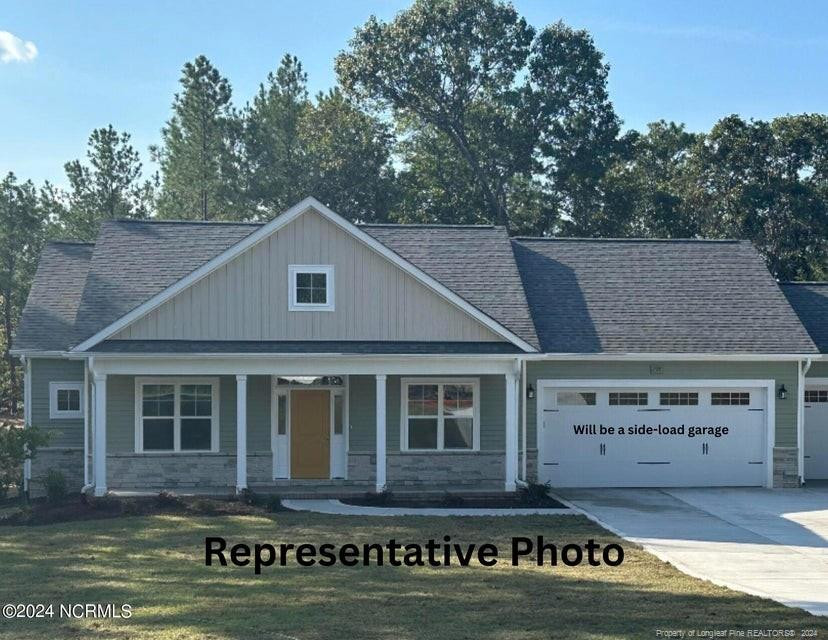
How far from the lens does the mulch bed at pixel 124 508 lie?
18528 mm

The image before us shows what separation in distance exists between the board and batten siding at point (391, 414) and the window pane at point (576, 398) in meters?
1.27

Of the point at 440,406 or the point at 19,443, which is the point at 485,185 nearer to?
the point at 440,406

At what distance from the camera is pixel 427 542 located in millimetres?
15672

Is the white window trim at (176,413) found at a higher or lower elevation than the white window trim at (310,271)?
lower

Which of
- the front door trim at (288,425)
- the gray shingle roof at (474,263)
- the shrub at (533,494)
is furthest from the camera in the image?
the gray shingle roof at (474,263)

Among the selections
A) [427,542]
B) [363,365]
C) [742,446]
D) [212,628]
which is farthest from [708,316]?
[212,628]

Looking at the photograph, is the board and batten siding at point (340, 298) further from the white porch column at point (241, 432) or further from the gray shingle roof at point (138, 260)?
the gray shingle roof at point (138, 260)

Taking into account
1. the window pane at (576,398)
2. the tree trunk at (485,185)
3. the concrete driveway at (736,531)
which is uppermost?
the tree trunk at (485,185)

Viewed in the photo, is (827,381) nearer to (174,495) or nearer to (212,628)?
(174,495)

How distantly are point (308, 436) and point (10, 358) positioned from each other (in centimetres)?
2067

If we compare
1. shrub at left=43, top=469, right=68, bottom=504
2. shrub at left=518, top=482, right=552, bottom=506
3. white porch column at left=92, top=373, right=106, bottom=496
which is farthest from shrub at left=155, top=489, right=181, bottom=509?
shrub at left=518, top=482, right=552, bottom=506

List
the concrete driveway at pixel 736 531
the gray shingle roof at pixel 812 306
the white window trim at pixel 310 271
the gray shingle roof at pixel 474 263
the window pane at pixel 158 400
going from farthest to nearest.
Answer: the gray shingle roof at pixel 812 306
the gray shingle roof at pixel 474 263
the window pane at pixel 158 400
the white window trim at pixel 310 271
the concrete driveway at pixel 736 531

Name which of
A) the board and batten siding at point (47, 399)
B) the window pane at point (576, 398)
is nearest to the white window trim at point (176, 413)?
the board and batten siding at point (47, 399)

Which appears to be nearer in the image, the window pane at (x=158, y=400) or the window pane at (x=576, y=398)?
the window pane at (x=158, y=400)
